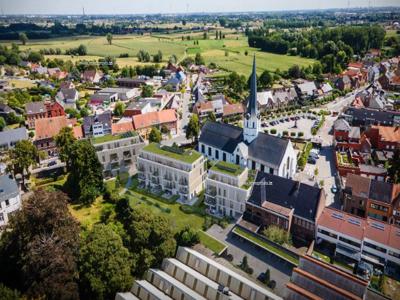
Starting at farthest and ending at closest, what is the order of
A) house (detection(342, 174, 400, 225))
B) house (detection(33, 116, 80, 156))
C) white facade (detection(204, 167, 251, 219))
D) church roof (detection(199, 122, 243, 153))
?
house (detection(33, 116, 80, 156))
church roof (detection(199, 122, 243, 153))
white facade (detection(204, 167, 251, 219))
house (detection(342, 174, 400, 225))

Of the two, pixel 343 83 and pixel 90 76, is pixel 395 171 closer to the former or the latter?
pixel 343 83

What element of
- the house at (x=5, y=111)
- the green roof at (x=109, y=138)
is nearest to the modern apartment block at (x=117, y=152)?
the green roof at (x=109, y=138)

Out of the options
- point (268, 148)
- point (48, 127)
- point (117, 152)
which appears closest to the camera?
point (268, 148)

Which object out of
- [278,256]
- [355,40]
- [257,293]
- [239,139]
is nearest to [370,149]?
[239,139]

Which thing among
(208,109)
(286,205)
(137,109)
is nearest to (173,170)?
(286,205)

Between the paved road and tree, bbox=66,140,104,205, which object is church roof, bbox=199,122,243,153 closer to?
the paved road

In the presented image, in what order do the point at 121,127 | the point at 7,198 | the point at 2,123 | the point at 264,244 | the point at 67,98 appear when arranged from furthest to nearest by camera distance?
1. the point at 67,98
2. the point at 2,123
3. the point at 121,127
4. the point at 7,198
5. the point at 264,244

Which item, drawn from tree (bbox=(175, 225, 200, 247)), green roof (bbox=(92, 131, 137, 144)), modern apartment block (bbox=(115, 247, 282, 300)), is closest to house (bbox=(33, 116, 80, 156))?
green roof (bbox=(92, 131, 137, 144))
